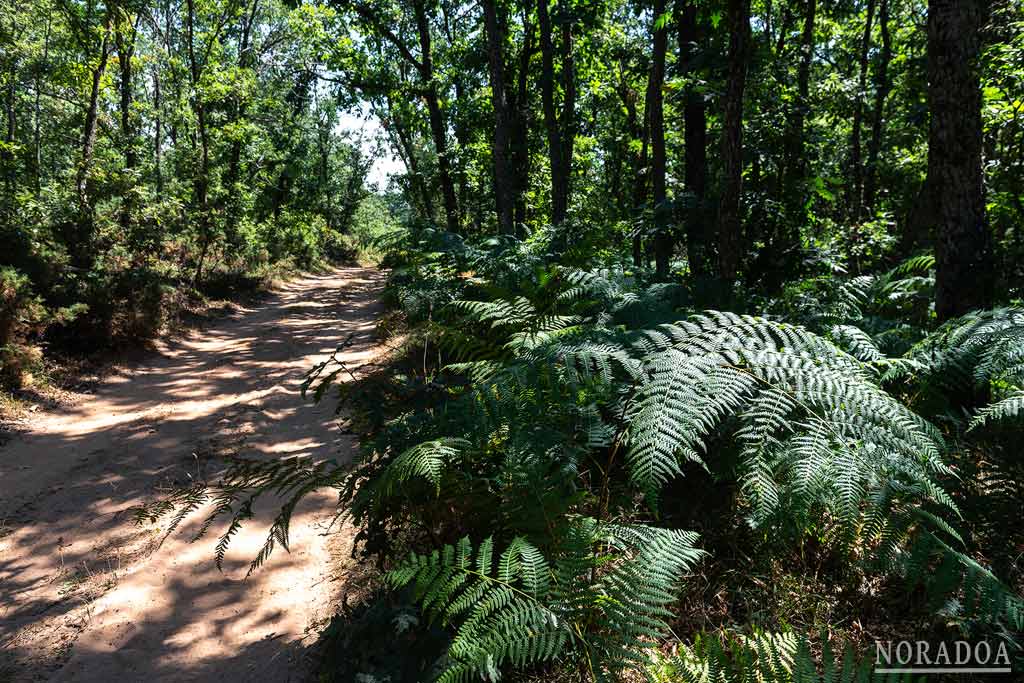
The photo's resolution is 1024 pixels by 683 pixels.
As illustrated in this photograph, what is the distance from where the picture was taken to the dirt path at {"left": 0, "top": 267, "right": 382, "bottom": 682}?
303 cm

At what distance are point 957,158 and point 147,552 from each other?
20.6ft

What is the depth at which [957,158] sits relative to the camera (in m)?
3.52

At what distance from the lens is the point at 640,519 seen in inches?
111

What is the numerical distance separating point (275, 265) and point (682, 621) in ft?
62.9

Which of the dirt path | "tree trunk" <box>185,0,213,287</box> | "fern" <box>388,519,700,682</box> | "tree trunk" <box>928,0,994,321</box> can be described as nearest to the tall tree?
"tree trunk" <box>185,0,213,287</box>

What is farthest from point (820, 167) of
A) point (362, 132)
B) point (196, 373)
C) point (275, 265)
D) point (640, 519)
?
point (362, 132)

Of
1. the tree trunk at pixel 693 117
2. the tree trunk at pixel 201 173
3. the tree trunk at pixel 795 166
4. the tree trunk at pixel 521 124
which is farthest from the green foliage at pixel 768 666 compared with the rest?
the tree trunk at pixel 201 173

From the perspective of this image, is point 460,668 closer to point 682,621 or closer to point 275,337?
point 682,621

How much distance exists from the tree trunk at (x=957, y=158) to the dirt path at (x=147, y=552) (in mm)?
4354

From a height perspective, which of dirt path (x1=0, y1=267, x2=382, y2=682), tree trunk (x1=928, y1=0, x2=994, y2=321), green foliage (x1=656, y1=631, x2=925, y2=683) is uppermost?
tree trunk (x1=928, y1=0, x2=994, y2=321)

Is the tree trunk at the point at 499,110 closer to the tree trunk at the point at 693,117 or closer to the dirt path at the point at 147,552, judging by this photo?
the tree trunk at the point at 693,117

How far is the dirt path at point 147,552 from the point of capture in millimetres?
3025

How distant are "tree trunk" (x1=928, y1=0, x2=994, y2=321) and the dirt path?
14.3 ft

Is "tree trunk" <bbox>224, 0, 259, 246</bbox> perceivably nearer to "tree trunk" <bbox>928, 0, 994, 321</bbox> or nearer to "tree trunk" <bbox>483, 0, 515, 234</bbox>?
"tree trunk" <bbox>483, 0, 515, 234</bbox>
